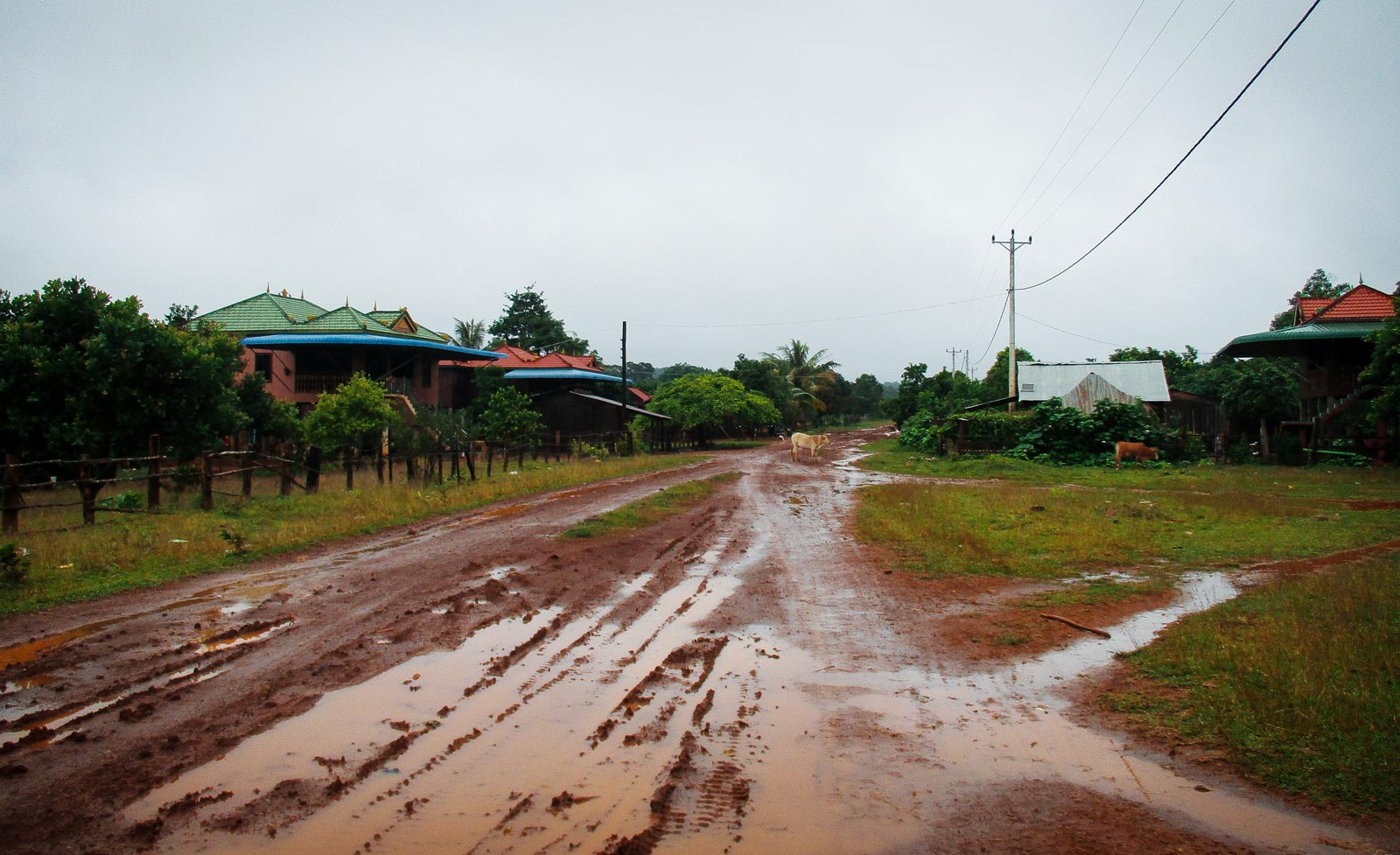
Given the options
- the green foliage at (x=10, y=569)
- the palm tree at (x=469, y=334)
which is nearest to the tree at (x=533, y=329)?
the palm tree at (x=469, y=334)

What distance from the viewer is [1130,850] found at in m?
3.74

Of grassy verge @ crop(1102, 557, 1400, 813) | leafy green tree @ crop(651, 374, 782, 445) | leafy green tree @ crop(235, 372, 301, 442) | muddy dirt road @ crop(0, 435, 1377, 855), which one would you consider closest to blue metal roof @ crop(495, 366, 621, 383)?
leafy green tree @ crop(651, 374, 782, 445)

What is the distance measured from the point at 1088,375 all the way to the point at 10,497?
43.5 meters

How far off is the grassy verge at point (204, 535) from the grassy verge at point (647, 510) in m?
3.44

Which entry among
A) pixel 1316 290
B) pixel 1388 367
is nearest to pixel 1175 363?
pixel 1316 290

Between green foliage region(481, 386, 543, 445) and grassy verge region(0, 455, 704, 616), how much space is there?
1544 centimetres

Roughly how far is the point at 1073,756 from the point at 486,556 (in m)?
7.65

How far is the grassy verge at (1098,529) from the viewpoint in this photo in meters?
10.9

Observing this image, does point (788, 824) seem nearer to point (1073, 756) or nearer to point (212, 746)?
point (1073, 756)

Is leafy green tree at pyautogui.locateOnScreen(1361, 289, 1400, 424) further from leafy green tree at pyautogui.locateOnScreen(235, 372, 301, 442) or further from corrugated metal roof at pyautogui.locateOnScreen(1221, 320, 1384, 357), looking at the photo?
leafy green tree at pyautogui.locateOnScreen(235, 372, 301, 442)

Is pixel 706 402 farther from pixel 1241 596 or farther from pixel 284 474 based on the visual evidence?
pixel 1241 596

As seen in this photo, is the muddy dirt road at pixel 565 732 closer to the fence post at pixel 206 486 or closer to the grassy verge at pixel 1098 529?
the grassy verge at pixel 1098 529

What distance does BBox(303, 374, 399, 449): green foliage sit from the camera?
22.7 meters

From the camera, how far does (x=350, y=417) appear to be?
23.0 meters
